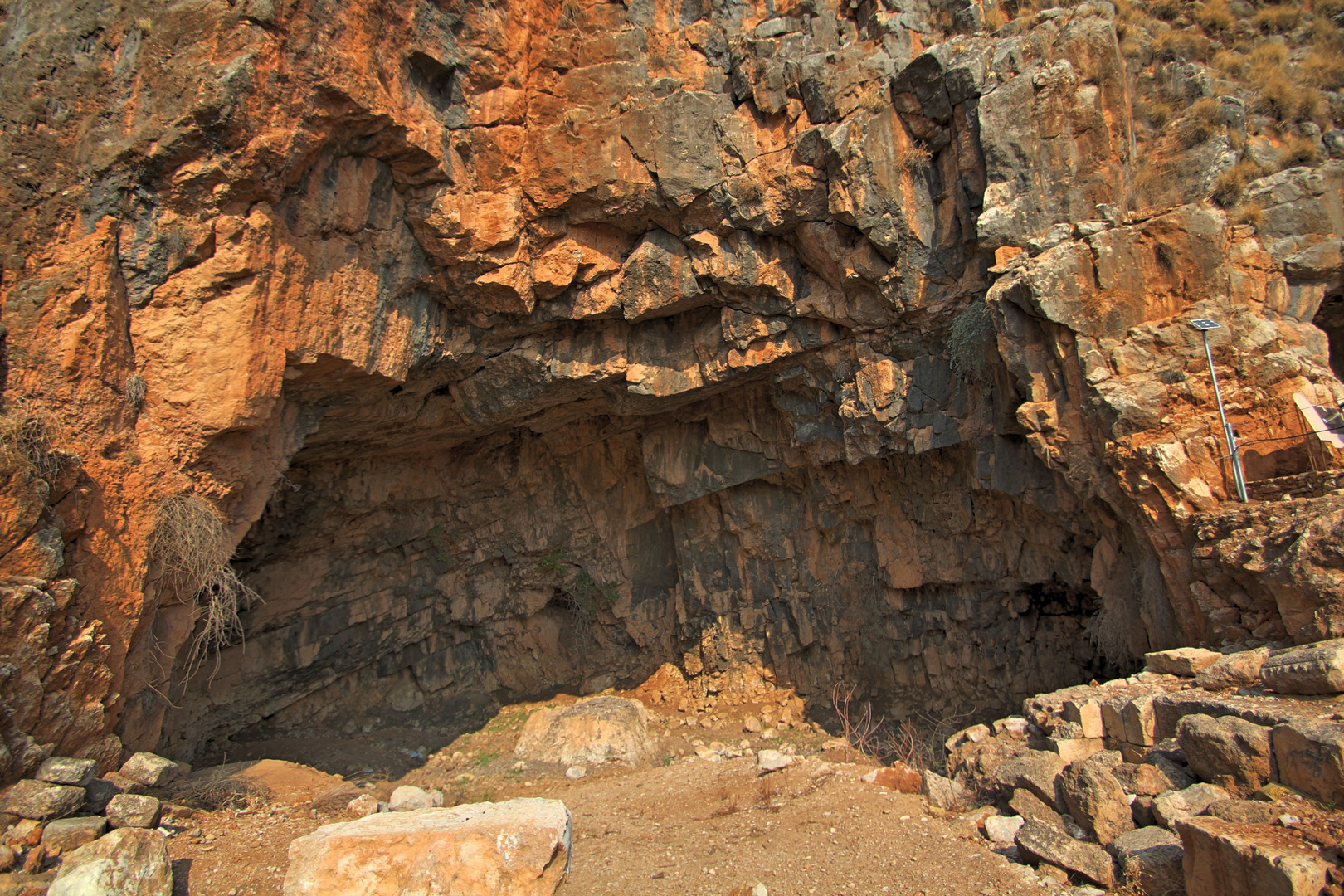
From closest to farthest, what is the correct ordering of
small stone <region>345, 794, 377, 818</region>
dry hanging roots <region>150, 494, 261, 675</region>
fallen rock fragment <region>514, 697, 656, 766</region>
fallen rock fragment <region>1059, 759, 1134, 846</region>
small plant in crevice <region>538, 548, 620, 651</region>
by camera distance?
1. fallen rock fragment <region>1059, 759, 1134, 846</region>
2. dry hanging roots <region>150, 494, 261, 675</region>
3. small stone <region>345, 794, 377, 818</region>
4. fallen rock fragment <region>514, 697, 656, 766</region>
5. small plant in crevice <region>538, 548, 620, 651</region>

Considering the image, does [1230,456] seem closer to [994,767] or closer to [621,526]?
[994,767]

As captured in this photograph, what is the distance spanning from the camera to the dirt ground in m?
4.93

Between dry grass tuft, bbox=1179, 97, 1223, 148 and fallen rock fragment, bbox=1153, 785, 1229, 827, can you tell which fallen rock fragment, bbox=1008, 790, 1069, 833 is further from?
dry grass tuft, bbox=1179, 97, 1223, 148

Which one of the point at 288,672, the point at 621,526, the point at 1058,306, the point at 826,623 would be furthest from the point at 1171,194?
the point at 288,672

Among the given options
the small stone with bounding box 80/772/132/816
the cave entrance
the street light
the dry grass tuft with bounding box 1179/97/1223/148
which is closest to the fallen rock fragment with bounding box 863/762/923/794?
the street light

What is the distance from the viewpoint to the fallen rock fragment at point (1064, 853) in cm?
434

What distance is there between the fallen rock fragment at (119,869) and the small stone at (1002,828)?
226 inches

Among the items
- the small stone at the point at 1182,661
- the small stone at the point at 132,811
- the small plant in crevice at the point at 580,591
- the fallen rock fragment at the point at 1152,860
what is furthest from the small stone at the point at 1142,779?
the small plant in crevice at the point at 580,591

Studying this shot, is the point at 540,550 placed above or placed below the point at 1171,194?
below

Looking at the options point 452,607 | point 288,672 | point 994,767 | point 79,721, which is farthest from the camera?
point 452,607

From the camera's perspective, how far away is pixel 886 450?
1021 centimetres

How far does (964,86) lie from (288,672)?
1346 cm

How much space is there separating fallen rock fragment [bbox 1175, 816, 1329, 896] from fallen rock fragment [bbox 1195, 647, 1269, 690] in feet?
6.00

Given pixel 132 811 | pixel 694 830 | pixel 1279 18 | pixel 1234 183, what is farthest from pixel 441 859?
pixel 1279 18
